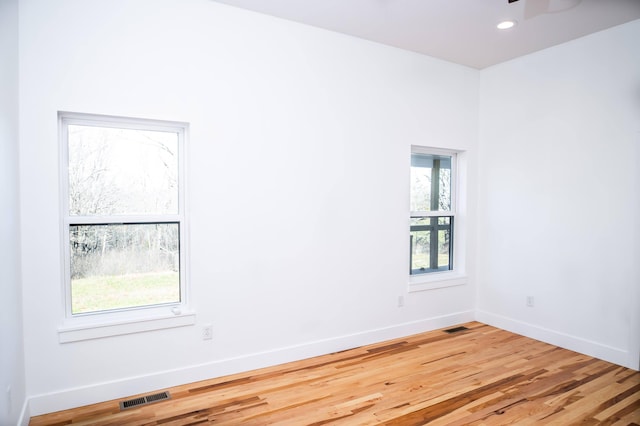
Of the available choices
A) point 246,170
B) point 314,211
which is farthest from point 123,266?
point 314,211

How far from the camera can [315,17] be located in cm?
339

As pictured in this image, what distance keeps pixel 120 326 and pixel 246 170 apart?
1.49m

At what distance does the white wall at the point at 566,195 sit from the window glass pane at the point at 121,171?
11.7 feet

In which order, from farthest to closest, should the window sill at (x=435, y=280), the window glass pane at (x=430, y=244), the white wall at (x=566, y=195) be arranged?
the window glass pane at (x=430, y=244) → the window sill at (x=435, y=280) → the white wall at (x=566, y=195)

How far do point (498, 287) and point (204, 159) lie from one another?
358 centimetres

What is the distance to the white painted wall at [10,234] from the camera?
6.77 feet

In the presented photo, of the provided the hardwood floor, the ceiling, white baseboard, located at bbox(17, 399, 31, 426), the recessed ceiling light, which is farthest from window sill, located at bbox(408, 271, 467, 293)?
white baseboard, located at bbox(17, 399, 31, 426)

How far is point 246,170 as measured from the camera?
3293 mm

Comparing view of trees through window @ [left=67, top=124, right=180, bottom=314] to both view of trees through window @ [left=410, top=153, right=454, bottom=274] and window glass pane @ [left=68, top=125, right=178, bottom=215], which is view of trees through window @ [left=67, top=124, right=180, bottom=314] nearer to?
window glass pane @ [left=68, top=125, right=178, bottom=215]

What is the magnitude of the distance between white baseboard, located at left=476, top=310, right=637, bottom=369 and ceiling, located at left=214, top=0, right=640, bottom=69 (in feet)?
9.58

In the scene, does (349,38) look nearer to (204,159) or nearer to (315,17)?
(315,17)

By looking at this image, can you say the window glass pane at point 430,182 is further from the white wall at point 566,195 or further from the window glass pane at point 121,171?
the window glass pane at point 121,171

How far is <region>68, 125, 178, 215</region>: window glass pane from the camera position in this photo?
9.27ft

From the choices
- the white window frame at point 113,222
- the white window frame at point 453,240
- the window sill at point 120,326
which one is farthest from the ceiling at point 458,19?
the window sill at point 120,326
